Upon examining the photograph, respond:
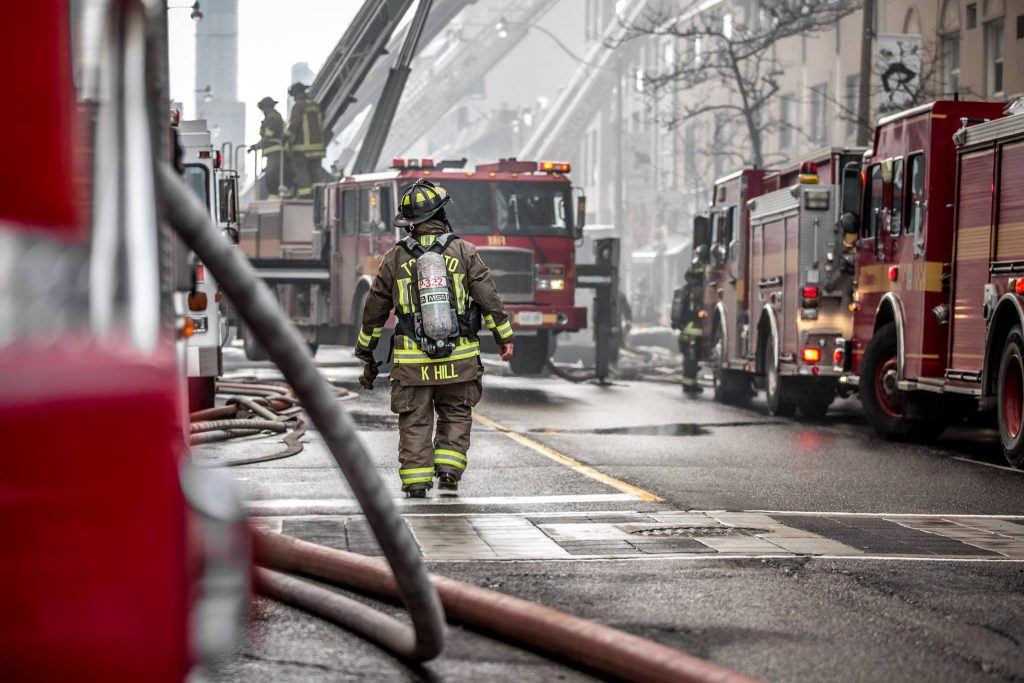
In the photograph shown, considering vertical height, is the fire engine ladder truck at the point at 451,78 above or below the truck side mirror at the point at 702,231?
above

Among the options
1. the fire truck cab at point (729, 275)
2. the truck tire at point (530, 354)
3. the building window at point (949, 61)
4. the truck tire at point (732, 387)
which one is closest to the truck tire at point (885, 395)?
Result: the fire truck cab at point (729, 275)

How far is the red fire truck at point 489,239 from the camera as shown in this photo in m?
23.6

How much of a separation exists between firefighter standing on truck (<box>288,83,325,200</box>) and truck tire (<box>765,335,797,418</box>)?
34.6 ft

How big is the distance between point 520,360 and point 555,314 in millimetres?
1803

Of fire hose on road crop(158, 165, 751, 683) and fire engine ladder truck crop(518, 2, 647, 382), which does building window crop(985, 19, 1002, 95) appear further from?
fire hose on road crop(158, 165, 751, 683)

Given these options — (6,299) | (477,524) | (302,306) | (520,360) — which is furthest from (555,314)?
(6,299)

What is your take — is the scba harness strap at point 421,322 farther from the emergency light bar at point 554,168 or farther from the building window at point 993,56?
the building window at point 993,56

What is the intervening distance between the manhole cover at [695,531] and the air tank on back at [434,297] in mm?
1946

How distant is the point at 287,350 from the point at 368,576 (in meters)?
3.09

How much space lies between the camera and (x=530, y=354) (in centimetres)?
2531

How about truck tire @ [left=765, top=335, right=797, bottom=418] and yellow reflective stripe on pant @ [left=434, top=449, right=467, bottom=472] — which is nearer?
yellow reflective stripe on pant @ [left=434, top=449, right=467, bottom=472]

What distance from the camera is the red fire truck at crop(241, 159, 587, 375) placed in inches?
930

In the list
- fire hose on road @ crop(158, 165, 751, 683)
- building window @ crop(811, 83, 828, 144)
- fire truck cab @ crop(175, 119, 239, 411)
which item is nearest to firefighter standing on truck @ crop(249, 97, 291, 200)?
fire truck cab @ crop(175, 119, 239, 411)

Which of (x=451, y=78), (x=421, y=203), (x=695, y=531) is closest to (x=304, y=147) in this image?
(x=421, y=203)
